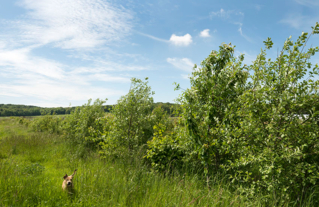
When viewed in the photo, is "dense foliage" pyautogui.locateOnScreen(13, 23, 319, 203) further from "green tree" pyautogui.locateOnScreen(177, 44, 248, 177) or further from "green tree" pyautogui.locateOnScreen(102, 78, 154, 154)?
"green tree" pyautogui.locateOnScreen(102, 78, 154, 154)

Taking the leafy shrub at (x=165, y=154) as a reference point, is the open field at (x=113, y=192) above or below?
below

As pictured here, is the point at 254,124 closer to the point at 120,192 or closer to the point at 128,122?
the point at 120,192

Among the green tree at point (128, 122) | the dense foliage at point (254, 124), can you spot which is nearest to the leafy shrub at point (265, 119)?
the dense foliage at point (254, 124)

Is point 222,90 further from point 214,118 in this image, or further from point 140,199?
point 140,199

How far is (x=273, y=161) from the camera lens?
12.8ft

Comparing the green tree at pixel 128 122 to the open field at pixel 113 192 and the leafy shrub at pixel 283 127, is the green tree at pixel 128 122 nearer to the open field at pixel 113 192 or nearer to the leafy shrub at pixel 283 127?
the open field at pixel 113 192

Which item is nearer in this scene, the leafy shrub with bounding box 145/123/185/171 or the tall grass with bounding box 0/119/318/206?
the tall grass with bounding box 0/119/318/206

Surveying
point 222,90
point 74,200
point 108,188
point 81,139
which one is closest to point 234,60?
point 222,90

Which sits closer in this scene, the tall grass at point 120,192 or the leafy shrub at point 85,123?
the tall grass at point 120,192

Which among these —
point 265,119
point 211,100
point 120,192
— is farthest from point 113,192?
point 265,119

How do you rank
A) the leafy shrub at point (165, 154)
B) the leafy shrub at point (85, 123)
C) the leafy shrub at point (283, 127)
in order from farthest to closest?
the leafy shrub at point (85, 123) → the leafy shrub at point (165, 154) → the leafy shrub at point (283, 127)

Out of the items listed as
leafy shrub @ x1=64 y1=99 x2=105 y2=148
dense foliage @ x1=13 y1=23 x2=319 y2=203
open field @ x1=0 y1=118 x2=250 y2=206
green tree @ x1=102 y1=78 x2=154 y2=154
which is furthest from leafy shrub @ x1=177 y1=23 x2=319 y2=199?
leafy shrub @ x1=64 y1=99 x2=105 y2=148

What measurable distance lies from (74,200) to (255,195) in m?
4.22

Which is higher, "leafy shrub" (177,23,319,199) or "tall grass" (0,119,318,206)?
"leafy shrub" (177,23,319,199)
